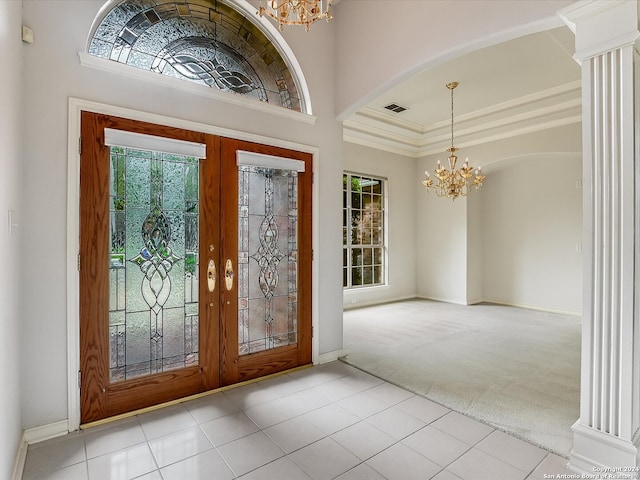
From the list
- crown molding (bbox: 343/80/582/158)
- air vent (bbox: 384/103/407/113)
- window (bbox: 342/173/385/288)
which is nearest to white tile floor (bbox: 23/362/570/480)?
window (bbox: 342/173/385/288)

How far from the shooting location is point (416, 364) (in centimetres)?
364

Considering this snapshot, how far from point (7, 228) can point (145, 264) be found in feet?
3.22

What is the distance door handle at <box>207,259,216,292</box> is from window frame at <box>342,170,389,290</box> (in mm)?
3548

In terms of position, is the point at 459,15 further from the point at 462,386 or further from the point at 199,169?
the point at 462,386

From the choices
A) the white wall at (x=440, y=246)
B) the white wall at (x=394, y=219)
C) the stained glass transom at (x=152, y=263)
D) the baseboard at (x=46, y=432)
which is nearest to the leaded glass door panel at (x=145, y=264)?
the stained glass transom at (x=152, y=263)

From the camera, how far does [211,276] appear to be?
290cm

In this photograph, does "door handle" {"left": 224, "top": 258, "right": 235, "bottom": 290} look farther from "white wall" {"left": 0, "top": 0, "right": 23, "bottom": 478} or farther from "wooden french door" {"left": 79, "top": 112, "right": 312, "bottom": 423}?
"white wall" {"left": 0, "top": 0, "right": 23, "bottom": 478}

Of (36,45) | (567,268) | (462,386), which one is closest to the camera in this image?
(36,45)

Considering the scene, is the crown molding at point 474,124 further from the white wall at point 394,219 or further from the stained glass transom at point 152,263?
the stained glass transom at point 152,263

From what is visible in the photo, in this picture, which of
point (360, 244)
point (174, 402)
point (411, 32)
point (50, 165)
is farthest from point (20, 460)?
point (360, 244)

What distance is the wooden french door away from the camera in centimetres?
244

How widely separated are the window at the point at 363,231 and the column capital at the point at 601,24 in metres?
4.58

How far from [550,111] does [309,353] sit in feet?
17.5

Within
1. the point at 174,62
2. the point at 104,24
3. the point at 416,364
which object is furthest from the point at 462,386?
the point at 104,24
